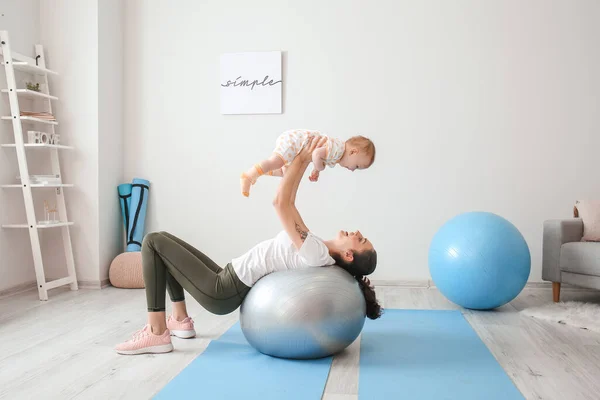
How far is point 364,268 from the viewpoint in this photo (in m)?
2.70

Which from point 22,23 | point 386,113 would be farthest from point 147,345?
point 22,23

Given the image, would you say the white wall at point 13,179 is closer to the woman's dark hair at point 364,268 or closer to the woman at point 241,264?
the woman at point 241,264

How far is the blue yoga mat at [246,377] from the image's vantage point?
2158 millimetres

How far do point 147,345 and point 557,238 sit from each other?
2.96m

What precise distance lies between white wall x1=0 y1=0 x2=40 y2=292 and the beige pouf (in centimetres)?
64

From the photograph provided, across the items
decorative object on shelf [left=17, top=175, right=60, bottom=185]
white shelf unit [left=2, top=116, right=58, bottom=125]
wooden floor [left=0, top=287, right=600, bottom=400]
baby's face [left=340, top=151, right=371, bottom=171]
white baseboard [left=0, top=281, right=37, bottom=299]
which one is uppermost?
white shelf unit [left=2, top=116, right=58, bottom=125]

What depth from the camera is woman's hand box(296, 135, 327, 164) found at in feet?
8.94

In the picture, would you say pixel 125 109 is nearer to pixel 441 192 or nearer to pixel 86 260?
pixel 86 260

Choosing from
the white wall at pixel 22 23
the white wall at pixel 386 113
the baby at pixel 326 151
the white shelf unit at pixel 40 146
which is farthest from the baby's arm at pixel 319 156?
the white wall at pixel 22 23

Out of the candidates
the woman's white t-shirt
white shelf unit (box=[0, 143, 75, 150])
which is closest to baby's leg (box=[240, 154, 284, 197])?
the woman's white t-shirt

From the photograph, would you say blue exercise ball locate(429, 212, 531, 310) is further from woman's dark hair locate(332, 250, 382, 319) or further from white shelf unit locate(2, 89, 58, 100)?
white shelf unit locate(2, 89, 58, 100)

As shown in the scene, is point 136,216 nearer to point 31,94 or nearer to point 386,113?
point 31,94

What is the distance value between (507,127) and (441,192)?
0.76 m

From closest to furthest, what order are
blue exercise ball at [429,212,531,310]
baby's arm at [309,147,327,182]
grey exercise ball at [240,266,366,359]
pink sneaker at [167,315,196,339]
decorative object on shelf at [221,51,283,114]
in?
grey exercise ball at [240,266,366,359]
baby's arm at [309,147,327,182]
pink sneaker at [167,315,196,339]
blue exercise ball at [429,212,531,310]
decorative object on shelf at [221,51,283,114]
